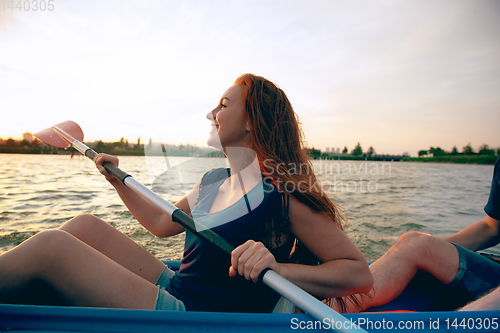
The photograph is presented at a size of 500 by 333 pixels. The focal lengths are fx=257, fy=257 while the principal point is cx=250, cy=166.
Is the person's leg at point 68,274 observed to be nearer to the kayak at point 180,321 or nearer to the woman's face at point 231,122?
the kayak at point 180,321

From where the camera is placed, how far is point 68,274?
1.10m

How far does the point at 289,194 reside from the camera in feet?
4.04

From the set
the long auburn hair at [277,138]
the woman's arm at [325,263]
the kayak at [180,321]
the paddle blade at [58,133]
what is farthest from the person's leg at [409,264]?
the paddle blade at [58,133]

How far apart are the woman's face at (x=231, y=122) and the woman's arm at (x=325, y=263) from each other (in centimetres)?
52

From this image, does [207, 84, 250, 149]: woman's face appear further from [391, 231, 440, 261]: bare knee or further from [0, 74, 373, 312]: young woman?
[391, 231, 440, 261]: bare knee

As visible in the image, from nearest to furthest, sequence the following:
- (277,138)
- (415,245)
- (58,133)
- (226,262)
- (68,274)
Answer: (68,274)
(226,262)
(277,138)
(415,245)
(58,133)

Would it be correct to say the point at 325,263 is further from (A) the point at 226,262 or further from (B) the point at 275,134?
(B) the point at 275,134

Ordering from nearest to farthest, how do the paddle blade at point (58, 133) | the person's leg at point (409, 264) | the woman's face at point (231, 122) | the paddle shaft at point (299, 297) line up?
1. the paddle shaft at point (299, 297)
2. the woman's face at point (231, 122)
3. the person's leg at point (409, 264)
4. the paddle blade at point (58, 133)

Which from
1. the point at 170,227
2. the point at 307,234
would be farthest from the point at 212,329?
the point at 170,227

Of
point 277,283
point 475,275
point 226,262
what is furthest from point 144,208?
point 475,275

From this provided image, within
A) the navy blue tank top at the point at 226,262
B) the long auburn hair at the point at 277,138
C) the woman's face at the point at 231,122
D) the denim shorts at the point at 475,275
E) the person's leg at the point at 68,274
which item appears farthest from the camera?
the denim shorts at the point at 475,275

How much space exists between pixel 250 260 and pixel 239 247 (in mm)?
65

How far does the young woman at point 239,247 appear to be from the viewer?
1104 mm

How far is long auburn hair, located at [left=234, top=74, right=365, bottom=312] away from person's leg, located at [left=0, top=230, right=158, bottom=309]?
846mm
